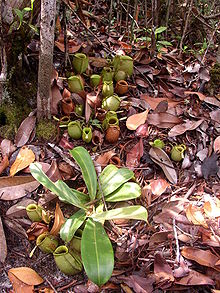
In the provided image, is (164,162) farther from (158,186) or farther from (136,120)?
(136,120)

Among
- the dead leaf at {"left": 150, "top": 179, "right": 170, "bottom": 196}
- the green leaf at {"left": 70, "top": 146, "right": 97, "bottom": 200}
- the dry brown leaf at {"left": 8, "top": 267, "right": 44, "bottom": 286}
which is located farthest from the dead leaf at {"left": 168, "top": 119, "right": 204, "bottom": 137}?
the dry brown leaf at {"left": 8, "top": 267, "right": 44, "bottom": 286}

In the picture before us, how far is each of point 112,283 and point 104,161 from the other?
0.61 metres

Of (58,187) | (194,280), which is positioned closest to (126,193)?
(58,187)

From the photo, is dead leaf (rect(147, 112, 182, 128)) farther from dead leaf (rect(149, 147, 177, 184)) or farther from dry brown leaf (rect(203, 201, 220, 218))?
dry brown leaf (rect(203, 201, 220, 218))

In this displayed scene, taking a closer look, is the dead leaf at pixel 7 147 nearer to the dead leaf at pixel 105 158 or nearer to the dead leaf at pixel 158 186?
the dead leaf at pixel 105 158

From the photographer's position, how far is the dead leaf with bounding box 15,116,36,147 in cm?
169

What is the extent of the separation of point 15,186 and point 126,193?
538 millimetres

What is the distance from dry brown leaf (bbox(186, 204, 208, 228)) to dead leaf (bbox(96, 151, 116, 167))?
1.53ft

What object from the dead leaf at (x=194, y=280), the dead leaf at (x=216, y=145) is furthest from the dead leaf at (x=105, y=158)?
the dead leaf at (x=194, y=280)

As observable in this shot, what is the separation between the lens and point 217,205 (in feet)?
4.93

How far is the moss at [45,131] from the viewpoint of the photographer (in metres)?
1.72

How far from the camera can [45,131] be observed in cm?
172

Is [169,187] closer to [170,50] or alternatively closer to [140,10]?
[170,50]

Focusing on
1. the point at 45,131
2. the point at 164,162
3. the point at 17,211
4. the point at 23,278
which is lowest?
the point at 23,278
